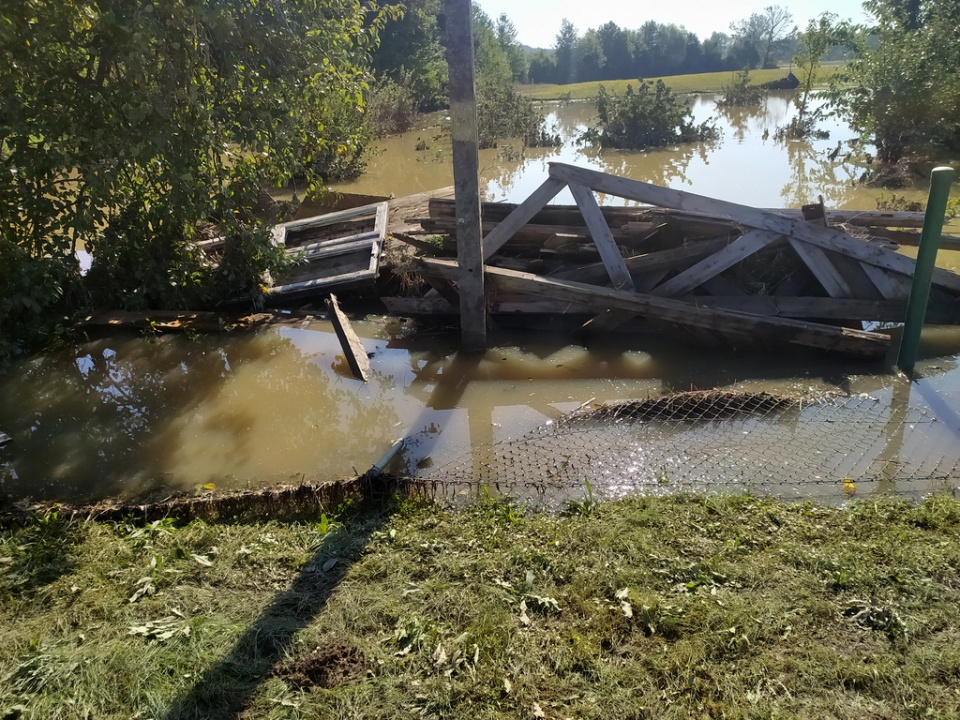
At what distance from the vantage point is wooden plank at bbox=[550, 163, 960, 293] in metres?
7.60

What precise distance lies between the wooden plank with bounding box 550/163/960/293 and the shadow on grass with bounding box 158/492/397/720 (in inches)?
197

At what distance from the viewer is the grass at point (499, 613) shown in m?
3.16

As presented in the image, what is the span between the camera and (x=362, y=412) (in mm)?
6879

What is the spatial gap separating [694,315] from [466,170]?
9.65 ft

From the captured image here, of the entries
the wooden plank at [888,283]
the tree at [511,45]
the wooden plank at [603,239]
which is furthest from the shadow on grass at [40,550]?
the tree at [511,45]

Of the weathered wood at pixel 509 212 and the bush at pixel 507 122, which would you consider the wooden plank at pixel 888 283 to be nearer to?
the weathered wood at pixel 509 212

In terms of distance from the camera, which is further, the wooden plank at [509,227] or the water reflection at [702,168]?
the water reflection at [702,168]

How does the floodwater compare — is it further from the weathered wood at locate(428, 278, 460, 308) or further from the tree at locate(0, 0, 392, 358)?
the tree at locate(0, 0, 392, 358)

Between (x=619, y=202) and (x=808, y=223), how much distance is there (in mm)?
7841

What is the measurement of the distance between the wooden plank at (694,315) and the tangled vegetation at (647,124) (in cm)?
1521

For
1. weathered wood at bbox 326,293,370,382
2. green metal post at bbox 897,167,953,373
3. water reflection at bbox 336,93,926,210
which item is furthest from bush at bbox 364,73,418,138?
green metal post at bbox 897,167,953,373

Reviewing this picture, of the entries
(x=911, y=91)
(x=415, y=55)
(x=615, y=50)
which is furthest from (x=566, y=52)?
(x=911, y=91)

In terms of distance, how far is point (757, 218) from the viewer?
7.81 m

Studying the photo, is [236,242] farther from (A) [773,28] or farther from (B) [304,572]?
(A) [773,28]
